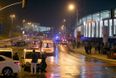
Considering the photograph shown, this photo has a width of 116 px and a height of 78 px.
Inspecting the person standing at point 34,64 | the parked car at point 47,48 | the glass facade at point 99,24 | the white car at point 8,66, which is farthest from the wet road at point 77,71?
the glass facade at point 99,24

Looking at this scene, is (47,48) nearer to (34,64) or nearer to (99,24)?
(34,64)

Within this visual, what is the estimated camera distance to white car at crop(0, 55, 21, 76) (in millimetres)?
24075

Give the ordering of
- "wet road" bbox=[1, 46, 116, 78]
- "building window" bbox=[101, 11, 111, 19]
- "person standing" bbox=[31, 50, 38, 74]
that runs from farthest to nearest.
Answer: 1. "building window" bbox=[101, 11, 111, 19]
2. "person standing" bbox=[31, 50, 38, 74]
3. "wet road" bbox=[1, 46, 116, 78]

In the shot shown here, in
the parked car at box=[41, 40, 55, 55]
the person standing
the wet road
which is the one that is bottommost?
the wet road

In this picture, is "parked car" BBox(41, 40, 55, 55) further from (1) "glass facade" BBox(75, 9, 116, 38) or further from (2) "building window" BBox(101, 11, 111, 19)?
(2) "building window" BBox(101, 11, 111, 19)

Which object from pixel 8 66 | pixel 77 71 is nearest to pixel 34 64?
pixel 8 66

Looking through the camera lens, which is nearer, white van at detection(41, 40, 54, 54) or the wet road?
the wet road

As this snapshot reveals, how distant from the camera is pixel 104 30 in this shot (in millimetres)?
50969

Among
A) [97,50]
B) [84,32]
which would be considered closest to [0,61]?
[97,50]

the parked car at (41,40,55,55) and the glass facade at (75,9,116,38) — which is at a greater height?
the glass facade at (75,9,116,38)

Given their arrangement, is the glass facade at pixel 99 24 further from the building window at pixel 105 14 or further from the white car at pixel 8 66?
the white car at pixel 8 66

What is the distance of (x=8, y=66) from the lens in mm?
24141

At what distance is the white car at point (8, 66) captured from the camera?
2408 cm

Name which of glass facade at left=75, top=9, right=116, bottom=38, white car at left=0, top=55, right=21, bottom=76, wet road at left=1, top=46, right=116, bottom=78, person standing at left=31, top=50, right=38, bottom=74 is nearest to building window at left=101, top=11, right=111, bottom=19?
glass facade at left=75, top=9, right=116, bottom=38
